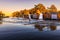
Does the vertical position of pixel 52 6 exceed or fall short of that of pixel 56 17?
it exceeds it

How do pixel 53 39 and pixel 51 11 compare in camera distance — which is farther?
pixel 51 11

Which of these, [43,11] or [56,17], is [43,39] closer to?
[56,17]

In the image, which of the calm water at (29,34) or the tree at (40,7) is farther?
the tree at (40,7)

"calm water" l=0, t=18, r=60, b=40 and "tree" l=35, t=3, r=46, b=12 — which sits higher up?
"tree" l=35, t=3, r=46, b=12

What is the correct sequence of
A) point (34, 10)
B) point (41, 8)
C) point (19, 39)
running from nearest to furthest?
1. point (19, 39)
2. point (41, 8)
3. point (34, 10)

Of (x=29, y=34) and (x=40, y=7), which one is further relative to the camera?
(x=40, y=7)

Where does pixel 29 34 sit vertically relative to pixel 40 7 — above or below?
below

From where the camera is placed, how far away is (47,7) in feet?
161

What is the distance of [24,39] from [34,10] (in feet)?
A: 152

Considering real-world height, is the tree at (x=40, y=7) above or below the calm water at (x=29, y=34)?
above

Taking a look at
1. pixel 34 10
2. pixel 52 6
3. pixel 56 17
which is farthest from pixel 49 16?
pixel 34 10

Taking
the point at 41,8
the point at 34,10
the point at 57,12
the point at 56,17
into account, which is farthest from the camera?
the point at 34,10

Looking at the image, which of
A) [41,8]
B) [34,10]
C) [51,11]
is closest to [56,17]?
[51,11]

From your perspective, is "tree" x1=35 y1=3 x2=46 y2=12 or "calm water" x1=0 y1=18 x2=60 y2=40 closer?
"calm water" x1=0 y1=18 x2=60 y2=40
